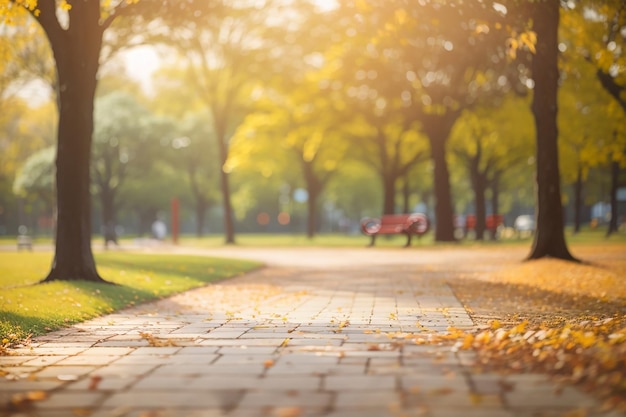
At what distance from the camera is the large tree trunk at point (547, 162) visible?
691 inches

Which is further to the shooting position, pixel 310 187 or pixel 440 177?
pixel 310 187

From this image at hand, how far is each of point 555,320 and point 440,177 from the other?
926 inches

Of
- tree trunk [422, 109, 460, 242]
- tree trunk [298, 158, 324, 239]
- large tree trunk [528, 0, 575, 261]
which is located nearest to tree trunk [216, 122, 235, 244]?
tree trunk [298, 158, 324, 239]

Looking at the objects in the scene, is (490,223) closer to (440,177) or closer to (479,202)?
(479,202)

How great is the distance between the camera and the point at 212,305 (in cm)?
1080

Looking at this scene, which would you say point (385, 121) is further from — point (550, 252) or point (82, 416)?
point (82, 416)

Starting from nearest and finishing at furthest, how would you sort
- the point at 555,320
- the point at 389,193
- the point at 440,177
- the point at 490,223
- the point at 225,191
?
the point at 555,320
the point at 440,177
the point at 490,223
the point at 225,191
the point at 389,193

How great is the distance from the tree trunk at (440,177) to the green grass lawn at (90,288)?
12845mm

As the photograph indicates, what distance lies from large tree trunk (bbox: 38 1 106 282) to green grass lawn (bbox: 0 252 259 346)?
2.31 ft

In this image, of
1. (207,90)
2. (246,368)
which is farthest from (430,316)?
(207,90)

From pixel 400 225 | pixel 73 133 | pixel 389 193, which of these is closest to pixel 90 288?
pixel 73 133

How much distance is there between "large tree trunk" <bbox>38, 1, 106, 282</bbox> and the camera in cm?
1348

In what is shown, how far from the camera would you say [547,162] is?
17797mm

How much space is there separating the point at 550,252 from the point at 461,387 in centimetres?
1356
